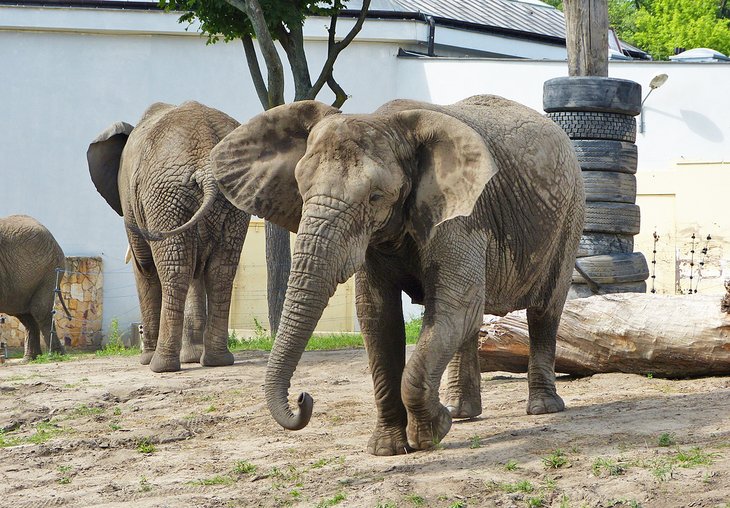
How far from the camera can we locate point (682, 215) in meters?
20.2

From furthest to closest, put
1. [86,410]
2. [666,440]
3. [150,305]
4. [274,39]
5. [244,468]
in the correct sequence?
[274,39]
[150,305]
[86,410]
[244,468]
[666,440]

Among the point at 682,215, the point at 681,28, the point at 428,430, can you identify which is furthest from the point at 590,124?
the point at 681,28

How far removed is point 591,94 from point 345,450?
18.2 ft

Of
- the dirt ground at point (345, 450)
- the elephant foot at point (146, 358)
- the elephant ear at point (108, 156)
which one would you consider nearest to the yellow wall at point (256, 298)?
the elephant ear at point (108, 156)

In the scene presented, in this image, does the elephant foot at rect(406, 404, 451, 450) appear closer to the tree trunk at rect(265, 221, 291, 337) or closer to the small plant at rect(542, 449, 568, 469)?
the small plant at rect(542, 449, 568, 469)

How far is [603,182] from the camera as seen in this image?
11422 mm

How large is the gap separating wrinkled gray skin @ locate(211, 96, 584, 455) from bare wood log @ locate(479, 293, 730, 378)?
1.35 m

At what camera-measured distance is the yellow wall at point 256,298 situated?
2072 centimetres

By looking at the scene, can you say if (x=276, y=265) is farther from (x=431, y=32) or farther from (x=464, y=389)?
(x=431, y=32)

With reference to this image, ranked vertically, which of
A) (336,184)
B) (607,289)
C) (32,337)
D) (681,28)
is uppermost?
(681,28)

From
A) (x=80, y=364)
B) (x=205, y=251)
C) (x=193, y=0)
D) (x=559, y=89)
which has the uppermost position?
(x=193, y=0)

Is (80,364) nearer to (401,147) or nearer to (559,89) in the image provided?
(559,89)

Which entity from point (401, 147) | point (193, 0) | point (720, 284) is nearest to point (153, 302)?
point (193, 0)

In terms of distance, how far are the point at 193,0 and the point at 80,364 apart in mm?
3987
